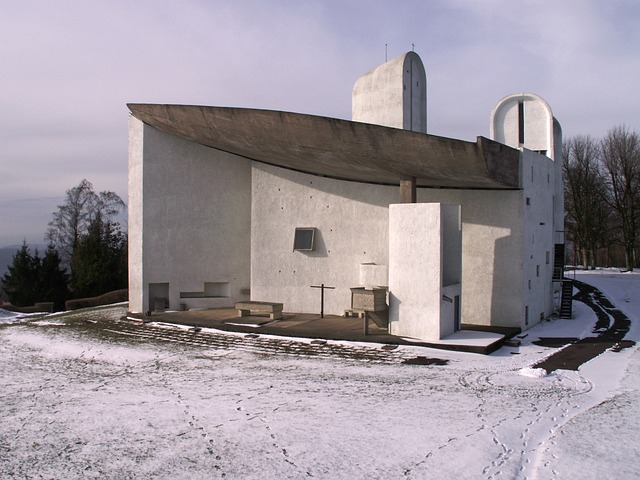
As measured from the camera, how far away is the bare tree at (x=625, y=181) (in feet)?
107

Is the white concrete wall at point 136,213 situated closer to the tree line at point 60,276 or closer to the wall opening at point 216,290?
the wall opening at point 216,290

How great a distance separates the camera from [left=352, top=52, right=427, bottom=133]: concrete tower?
54.5ft

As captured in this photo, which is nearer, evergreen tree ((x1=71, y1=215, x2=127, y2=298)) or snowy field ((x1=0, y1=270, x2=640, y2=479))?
snowy field ((x1=0, y1=270, x2=640, y2=479))

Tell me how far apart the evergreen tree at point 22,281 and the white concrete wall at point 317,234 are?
17032mm

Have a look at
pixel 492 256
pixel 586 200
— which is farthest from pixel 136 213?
pixel 586 200

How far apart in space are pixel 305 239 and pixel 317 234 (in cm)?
41

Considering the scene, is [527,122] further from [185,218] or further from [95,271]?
[95,271]

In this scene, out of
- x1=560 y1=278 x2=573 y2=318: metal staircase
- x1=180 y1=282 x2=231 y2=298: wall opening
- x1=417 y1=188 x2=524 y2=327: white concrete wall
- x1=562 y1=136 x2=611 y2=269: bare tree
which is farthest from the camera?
x1=562 y1=136 x2=611 y2=269: bare tree

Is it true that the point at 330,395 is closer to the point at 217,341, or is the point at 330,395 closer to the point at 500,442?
the point at 500,442

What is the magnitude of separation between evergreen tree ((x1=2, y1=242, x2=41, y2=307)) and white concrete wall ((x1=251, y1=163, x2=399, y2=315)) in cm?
1703

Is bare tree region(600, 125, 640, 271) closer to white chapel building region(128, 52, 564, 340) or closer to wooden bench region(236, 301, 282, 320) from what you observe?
white chapel building region(128, 52, 564, 340)

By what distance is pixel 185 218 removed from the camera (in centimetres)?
1762

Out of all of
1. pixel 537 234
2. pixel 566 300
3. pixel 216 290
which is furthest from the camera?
pixel 216 290

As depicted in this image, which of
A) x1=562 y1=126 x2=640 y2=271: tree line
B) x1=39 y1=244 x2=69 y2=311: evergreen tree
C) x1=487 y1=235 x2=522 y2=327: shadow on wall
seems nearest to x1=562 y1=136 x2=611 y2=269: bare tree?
x1=562 y1=126 x2=640 y2=271: tree line
